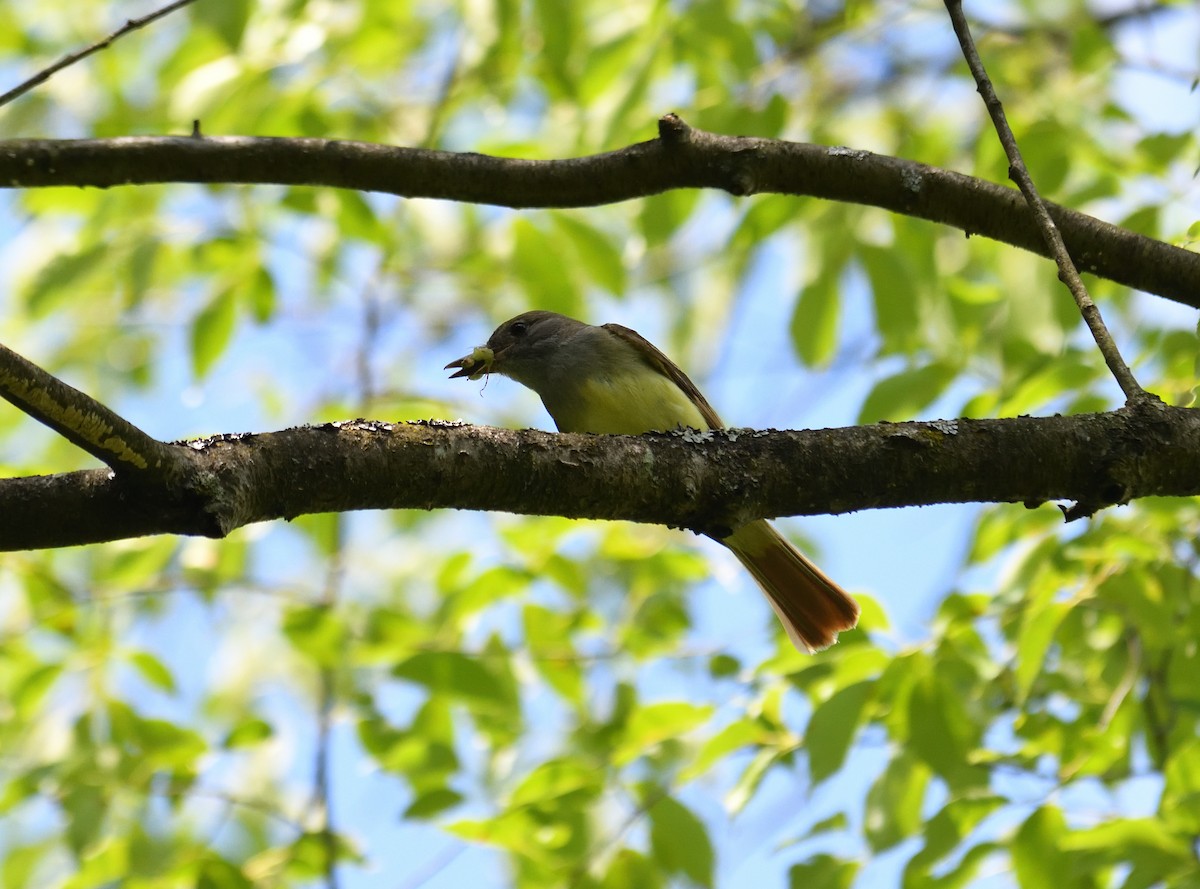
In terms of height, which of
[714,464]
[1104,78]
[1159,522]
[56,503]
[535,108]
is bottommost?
[56,503]

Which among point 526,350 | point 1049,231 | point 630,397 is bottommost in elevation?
point 1049,231

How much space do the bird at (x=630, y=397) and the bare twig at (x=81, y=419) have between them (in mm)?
2633

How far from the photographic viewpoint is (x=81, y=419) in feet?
6.43

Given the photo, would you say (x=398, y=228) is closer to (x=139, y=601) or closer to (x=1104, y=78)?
(x=139, y=601)

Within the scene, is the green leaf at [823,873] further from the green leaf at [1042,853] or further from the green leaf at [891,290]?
the green leaf at [891,290]

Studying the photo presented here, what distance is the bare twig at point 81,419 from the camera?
1.91 meters

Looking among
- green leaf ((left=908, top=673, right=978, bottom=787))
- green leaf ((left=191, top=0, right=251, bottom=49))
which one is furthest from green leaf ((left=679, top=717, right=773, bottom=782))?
green leaf ((left=191, top=0, right=251, bottom=49))

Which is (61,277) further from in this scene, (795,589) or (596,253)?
(795,589)

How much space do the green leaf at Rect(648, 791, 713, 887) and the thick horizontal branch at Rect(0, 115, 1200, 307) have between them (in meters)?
1.86

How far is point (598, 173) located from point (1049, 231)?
1116mm

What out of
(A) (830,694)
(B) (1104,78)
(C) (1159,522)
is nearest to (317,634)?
(A) (830,694)

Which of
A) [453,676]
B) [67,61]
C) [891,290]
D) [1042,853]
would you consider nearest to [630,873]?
[453,676]

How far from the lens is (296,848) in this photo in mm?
4137

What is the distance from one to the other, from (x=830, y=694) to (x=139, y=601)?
11.6 ft
